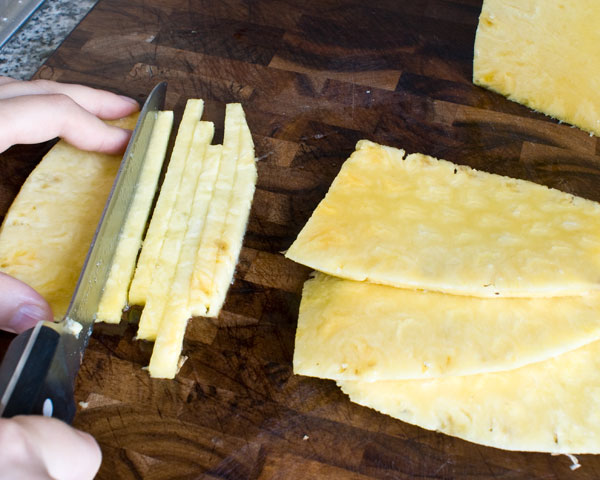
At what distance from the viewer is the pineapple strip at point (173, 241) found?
7.68 feet

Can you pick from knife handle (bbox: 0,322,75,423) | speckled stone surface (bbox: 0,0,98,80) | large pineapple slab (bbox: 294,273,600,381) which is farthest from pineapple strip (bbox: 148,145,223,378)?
speckled stone surface (bbox: 0,0,98,80)

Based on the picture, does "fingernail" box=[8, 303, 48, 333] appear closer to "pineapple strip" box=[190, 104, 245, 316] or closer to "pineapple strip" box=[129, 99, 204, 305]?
"pineapple strip" box=[129, 99, 204, 305]

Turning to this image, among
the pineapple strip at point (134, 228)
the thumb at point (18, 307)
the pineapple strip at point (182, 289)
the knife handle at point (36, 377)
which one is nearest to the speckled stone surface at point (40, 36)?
the pineapple strip at point (134, 228)

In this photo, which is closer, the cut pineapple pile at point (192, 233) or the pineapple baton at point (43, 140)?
the pineapple baton at point (43, 140)

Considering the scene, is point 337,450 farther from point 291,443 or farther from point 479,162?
point 479,162

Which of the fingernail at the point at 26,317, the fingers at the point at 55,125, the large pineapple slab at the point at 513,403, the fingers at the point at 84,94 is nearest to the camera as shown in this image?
the large pineapple slab at the point at 513,403

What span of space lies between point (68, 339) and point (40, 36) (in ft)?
7.40

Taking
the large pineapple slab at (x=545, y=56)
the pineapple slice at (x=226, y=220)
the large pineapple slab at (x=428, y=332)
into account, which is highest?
the large pineapple slab at (x=545, y=56)

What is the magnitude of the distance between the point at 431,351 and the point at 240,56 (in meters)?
1.98

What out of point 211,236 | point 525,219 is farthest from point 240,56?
point 525,219

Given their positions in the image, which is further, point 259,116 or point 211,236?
point 259,116

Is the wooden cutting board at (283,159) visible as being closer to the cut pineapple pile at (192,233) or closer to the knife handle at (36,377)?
the cut pineapple pile at (192,233)

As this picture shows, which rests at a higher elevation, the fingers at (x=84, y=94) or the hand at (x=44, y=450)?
the fingers at (x=84, y=94)

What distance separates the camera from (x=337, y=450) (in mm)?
2121
